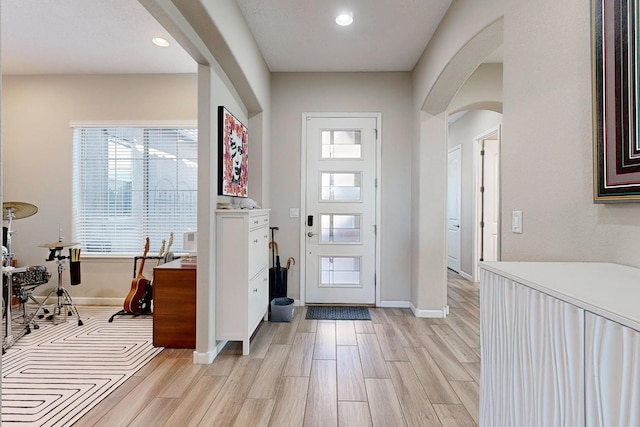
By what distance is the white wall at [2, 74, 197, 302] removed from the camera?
404 centimetres

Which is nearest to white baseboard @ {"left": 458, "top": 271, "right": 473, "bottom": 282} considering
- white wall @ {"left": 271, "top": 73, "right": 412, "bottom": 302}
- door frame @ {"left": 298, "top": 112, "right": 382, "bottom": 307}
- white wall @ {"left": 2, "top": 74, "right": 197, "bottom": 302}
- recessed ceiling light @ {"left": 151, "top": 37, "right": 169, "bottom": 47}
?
white wall @ {"left": 271, "top": 73, "right": 412, "bottom": 302}

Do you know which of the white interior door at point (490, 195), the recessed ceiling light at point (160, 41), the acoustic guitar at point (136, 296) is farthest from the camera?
the white interior door at point (490, 195)

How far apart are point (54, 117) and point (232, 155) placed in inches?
108

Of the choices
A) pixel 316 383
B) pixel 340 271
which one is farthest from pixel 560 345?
pixel 340 271

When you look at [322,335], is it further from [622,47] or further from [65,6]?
[65,6]

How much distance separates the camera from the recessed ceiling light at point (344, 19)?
2.85m

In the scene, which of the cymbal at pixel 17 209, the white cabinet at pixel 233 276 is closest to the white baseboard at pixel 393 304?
the white cabinet at pixel 233 276

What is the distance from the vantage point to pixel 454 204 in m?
6.29

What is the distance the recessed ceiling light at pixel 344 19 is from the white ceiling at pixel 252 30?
0.05 metres

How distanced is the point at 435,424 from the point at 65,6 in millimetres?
4063

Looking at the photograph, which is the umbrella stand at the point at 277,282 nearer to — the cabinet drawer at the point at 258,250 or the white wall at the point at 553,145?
the cabinet drawer at the point at 258,250

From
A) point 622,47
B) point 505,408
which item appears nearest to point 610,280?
point 505,408

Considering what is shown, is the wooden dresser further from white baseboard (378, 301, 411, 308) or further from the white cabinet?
white baseboard (378, 301, 411, 308)

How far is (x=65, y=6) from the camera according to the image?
8.89 ft
